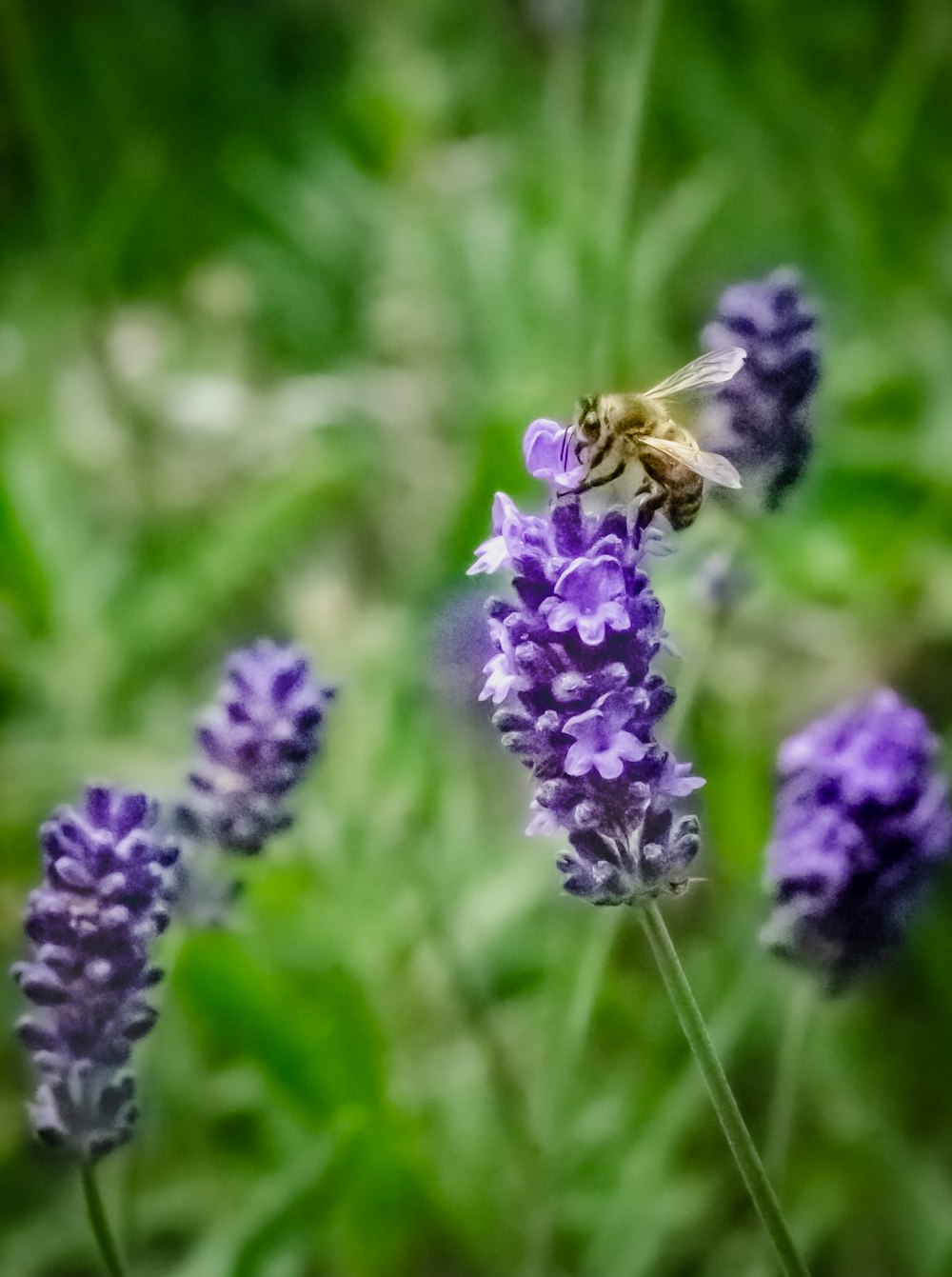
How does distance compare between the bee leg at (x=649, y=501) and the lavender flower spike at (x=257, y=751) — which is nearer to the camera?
the bee leg at (x=649, y=501)

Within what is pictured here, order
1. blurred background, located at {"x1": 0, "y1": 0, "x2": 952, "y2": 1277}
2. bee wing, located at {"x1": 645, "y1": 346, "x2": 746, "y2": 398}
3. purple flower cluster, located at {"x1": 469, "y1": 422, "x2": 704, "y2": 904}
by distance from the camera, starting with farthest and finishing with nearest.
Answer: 1. blurred background, located at {"x1": 0, "y1": 0, "x2": 952, "y2": 1277}
2. bee wing, located at {"x1": 645, "y1": 346, "x2": 746, "y2": 398}
3. purple flower cluster, located at {"x1": 469, "y1": 422, "x2": 704, "y2": 904}

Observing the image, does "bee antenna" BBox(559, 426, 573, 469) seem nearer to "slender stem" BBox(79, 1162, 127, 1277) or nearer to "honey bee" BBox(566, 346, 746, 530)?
"honey bee" BBox(566, 346, 746, 530)

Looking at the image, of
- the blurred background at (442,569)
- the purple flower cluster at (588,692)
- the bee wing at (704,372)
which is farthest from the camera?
the blurred background at (442,569)

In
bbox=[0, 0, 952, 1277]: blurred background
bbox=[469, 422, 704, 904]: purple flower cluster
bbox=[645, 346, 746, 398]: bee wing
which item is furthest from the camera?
bbox=[0, 0, 952, 1277]: blurred background

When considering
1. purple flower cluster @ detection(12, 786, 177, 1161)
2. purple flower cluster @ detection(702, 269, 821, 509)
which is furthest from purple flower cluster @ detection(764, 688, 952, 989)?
purple flower cluster @ detection(12, 786, 177, 1161)

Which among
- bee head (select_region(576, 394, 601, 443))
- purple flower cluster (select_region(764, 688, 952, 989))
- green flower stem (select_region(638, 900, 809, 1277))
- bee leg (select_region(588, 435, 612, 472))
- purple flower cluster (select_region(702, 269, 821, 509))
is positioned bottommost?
green flower stem (select_region(638, 900, 809, 1277))

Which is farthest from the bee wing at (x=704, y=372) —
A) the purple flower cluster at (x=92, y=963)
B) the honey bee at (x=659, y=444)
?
the purple flower cluster at (x=92, y=963)

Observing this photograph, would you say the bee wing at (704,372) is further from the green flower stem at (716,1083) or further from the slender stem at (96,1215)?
the slender stem at (96,1215)
